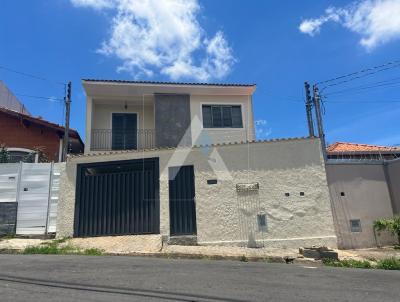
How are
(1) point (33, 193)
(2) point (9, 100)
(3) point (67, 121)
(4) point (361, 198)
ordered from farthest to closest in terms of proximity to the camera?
1. (2) point (9, 100)
2. (3) point (67, 121)
3. (1) point (33, 193)
4. (4) point (361, 198)

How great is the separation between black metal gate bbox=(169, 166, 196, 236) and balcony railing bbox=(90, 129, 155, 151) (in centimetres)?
520

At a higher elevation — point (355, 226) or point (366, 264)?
point (355, 226)

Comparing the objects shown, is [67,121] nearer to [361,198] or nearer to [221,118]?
[221,118]

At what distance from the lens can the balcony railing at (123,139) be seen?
56.0 ft

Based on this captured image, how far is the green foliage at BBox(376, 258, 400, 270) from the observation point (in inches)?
360

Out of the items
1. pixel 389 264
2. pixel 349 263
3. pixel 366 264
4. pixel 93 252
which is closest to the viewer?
pixel 389 264

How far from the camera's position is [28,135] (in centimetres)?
1722

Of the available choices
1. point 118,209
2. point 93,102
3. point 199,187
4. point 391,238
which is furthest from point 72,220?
point 391,238

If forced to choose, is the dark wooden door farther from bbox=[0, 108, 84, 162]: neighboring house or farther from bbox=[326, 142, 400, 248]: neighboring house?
bbox=[326, 142, 400, 248]: neighboring house

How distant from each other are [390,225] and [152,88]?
449 inches

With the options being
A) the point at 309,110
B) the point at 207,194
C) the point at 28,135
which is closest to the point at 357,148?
the point at 309,110

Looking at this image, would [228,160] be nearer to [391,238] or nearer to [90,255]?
[90,255]

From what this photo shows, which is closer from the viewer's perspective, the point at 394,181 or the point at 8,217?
the point at 8,217

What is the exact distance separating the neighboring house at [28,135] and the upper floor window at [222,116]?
678 centimetres
